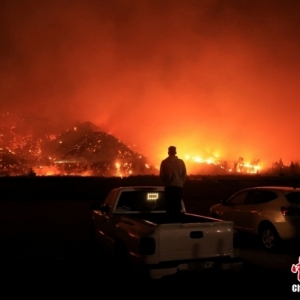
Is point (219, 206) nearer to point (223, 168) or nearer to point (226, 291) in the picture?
point (226, 291)

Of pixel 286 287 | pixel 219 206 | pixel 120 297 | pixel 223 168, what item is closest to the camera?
pixel 120 297

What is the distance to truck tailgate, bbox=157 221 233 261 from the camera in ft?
19.5

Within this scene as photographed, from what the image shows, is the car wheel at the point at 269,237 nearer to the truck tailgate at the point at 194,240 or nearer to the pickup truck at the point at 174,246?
the pickup truck at the point at 174,246

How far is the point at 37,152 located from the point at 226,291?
96.8m

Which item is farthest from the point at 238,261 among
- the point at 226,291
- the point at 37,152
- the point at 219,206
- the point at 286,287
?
the point at 37,152

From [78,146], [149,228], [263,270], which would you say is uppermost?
[78,146]

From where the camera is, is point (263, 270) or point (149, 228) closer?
point (149, 228)

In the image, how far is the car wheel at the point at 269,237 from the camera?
9.47 metres

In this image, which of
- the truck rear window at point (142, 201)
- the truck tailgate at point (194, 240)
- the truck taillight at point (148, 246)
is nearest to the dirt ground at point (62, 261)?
the truck tailgate at point (194, 240)

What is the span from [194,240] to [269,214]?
14.2ft

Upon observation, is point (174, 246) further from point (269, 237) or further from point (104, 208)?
point (269, 237)

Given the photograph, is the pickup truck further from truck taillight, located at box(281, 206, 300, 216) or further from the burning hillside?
the burning hillside

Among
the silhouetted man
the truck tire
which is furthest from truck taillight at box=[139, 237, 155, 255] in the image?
the silhouetted man

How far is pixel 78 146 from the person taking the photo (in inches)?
4183
